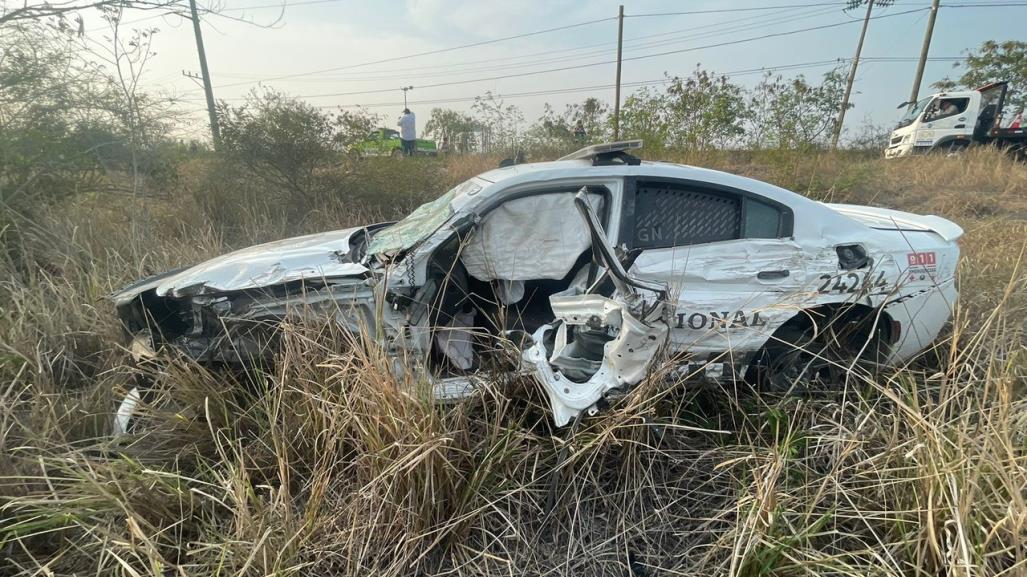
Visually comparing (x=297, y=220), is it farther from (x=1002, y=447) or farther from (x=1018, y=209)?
(x=1018, y=209)

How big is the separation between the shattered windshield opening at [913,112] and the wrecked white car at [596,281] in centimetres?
1430

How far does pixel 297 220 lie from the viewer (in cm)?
708

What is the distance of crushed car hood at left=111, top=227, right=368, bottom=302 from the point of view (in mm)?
2436

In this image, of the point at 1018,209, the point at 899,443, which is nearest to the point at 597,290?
the point at 899,443

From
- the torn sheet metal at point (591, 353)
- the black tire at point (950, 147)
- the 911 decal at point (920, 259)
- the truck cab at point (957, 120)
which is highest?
the truck cab at point (957, 120)

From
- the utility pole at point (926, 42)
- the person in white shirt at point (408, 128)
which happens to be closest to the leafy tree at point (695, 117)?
the person in white shirt at point (408, 128)

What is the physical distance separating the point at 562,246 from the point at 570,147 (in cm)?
1079

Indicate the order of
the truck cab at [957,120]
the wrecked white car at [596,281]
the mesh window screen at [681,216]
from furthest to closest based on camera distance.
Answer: the truck cab at [957,120] → the mesh window screen at [681,216] → the wrecked white car at [596,281]

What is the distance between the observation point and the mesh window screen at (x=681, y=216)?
104 inches

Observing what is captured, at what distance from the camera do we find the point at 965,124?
12391mm

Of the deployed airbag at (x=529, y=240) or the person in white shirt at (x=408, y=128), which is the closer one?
the deployed airbag at (x=529, y=240)

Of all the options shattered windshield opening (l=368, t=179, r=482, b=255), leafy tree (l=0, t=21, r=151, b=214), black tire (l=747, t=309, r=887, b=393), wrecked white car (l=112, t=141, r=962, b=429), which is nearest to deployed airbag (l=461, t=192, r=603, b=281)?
wrecked white car (l=112, t=141, r=962, b=429)

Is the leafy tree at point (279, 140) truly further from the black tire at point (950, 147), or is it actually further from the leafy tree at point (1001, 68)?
the leafy tree at point (1001, 68)

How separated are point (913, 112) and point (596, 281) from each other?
54.9 ft
